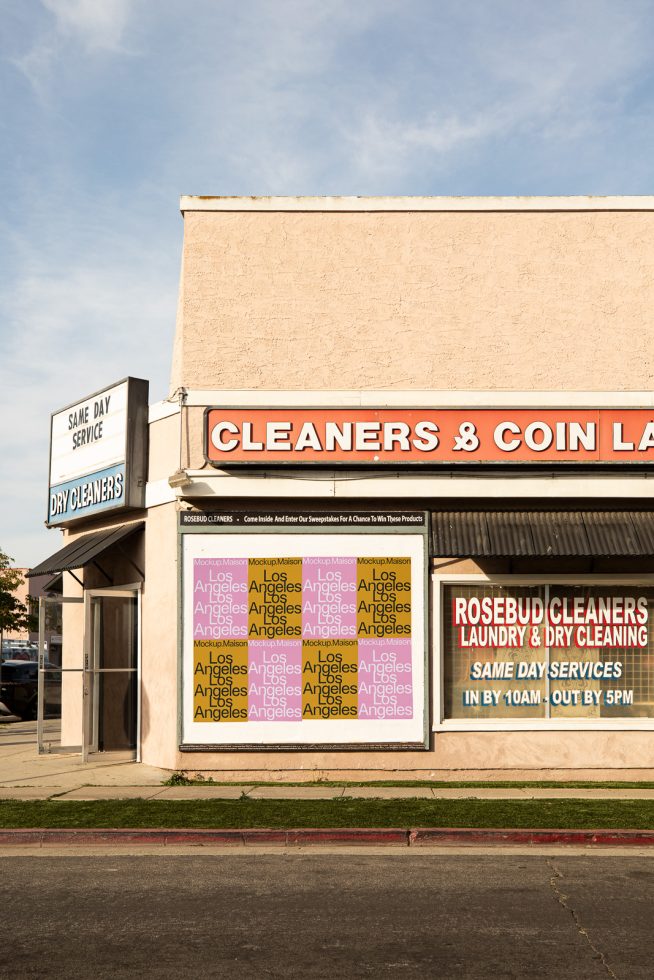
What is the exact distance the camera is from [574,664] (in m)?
16.3

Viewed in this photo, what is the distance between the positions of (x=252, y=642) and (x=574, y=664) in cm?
507

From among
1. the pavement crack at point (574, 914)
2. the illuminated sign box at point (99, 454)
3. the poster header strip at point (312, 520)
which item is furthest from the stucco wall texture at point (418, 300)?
the pavement crack at point (574, 914)

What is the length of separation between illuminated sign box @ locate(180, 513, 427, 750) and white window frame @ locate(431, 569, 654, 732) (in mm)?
268

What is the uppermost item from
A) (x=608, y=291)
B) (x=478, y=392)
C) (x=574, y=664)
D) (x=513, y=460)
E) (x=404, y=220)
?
(x=404, y=220)

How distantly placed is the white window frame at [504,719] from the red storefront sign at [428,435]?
1.86 meters

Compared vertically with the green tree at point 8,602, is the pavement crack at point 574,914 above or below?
below

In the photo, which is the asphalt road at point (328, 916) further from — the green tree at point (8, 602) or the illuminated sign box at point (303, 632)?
the green tree at point (8, 602)

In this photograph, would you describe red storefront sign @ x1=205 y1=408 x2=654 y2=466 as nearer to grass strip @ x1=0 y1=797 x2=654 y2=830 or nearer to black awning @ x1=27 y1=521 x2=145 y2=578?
black awning @ x1=27 y1=521 x2=145 y2=578

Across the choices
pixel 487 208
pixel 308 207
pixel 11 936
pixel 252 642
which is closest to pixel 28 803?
pixel 252 642

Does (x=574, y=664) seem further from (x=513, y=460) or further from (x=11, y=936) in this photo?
(x=11, y=936)

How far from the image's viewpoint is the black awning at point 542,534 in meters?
15.5

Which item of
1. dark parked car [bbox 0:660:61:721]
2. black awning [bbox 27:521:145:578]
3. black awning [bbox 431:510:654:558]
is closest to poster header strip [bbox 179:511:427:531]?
black awning [bbox 431:510:654:558]

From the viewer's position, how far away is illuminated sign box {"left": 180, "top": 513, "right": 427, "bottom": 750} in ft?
52.3

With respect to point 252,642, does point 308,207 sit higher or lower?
higher
